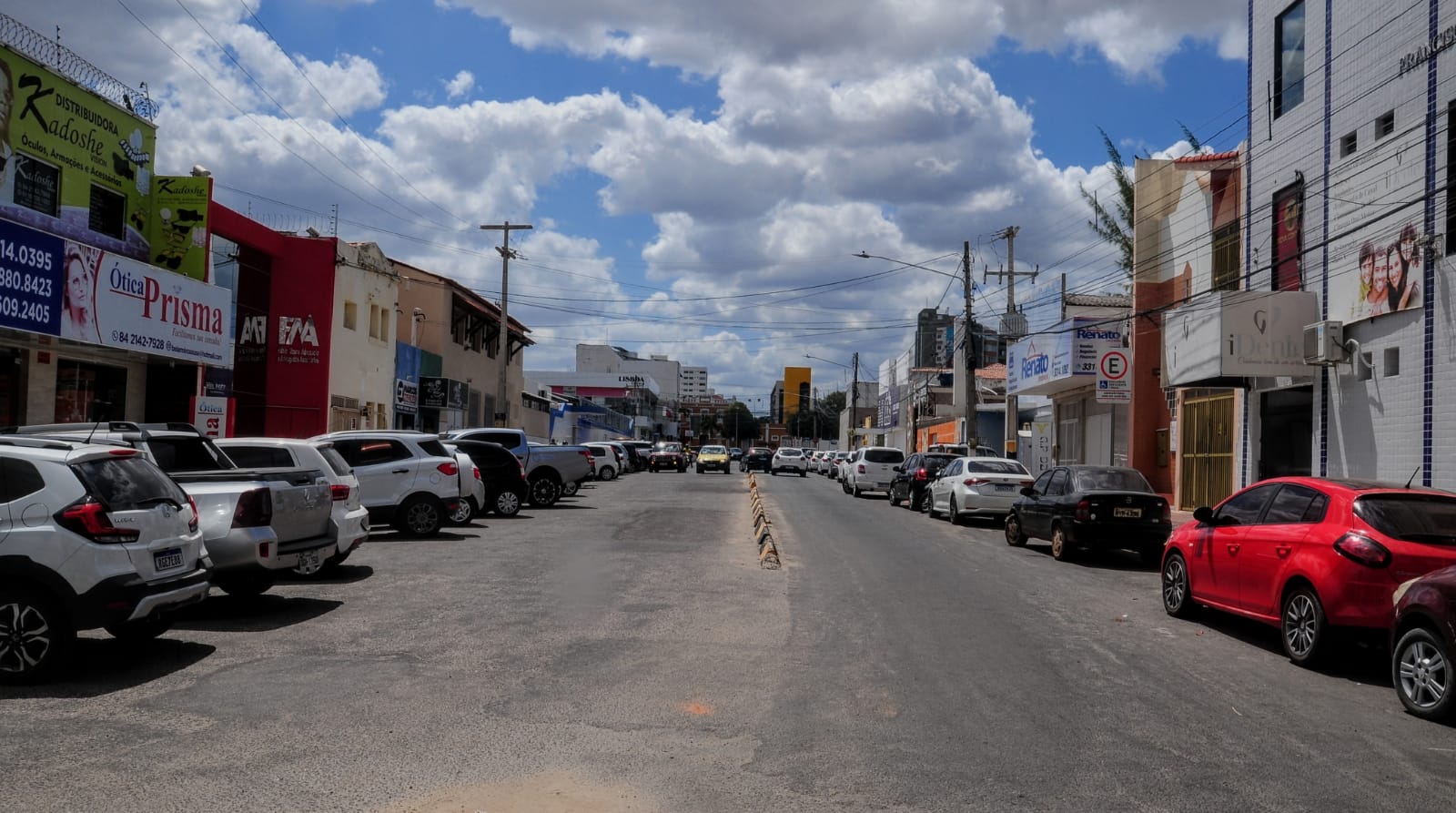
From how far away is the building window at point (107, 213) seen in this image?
20297 millimetres

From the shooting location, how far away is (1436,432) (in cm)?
1639

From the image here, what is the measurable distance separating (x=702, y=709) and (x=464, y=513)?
14.0 metres

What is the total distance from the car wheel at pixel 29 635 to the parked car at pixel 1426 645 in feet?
28.8

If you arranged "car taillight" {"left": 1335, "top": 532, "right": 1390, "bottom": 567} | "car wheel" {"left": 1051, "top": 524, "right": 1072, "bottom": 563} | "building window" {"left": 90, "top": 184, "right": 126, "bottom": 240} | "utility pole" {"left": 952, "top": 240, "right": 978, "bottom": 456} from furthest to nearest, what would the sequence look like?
1. "utility pole" {"left": 952, "top": 240, "right": 978, "bottom": 456}
2. "building window" {"left": 90, "top": 184, "right": 126, "bottom": 240}
3. "car wheel" {"left": 1051, "top": 524, "right": 1072, "bottom": 563}
4. "car taillight" {"left": 1335, "top": 532, "right": 1390, "bottom": 567}

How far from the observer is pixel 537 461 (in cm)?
2583

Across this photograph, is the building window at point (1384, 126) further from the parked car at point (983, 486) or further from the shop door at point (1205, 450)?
the parked car at point (983, 486)

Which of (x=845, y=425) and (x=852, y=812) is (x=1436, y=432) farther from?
(x=845, y=425)

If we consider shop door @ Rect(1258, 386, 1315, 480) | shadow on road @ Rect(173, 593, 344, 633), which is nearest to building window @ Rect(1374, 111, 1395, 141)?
shop door @ Rect(1258, 386, 1315, 480)

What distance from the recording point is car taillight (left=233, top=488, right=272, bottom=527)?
9852 mm

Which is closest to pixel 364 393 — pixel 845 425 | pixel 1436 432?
pixel 1436 432

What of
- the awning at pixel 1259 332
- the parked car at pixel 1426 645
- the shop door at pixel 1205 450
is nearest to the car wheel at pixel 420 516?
the parked car at pixel 1426 645

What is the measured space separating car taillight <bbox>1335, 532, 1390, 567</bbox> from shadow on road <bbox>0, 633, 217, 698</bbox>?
338 inches

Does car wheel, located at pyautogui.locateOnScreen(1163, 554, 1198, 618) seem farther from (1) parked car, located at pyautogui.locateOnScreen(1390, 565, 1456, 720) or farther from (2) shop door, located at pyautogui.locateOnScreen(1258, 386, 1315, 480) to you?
(2) shop door, located at pyautogui.locateOnScreen(1258, 386, 1315, 480)

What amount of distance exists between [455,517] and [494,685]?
13103mm
